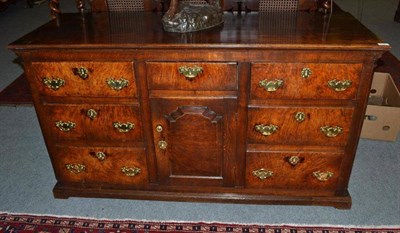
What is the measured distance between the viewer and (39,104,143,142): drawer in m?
1.58

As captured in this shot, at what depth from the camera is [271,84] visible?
1.45 meters

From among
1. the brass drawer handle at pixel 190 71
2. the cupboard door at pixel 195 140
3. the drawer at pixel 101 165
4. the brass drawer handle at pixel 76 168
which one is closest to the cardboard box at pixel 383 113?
the cupboard door at pixel 195 140

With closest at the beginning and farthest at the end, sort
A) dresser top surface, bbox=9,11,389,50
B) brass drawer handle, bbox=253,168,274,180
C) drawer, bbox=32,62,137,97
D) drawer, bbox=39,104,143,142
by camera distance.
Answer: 1. dresser top surface, bbox=9,11,389,50
2. drawer, bbox=32,62,137,97
3. drawer, bbox=39,104,143,142
4. brass drawer handle, bbox=253,168,274,180

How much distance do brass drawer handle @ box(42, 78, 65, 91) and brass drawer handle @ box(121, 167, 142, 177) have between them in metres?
0.52

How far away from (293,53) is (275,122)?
330 mm

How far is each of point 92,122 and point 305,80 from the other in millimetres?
997

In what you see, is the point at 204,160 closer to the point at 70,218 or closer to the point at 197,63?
the point at 197,63

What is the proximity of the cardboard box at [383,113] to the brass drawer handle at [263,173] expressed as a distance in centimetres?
92

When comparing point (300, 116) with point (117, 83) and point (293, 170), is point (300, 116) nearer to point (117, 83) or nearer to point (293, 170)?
→ point (293, 170)

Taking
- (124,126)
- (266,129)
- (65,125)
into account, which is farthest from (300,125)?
(65,125)

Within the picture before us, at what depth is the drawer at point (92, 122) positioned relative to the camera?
1.58 metres

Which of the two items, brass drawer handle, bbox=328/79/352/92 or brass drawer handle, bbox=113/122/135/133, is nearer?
brass drawer handle, bbox=328/79/352/92

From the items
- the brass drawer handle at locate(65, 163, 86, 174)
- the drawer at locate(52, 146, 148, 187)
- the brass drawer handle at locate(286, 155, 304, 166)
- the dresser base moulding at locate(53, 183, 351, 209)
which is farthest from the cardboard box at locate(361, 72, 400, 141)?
the brass drawer handle at locate(65, 163, 86, 174)

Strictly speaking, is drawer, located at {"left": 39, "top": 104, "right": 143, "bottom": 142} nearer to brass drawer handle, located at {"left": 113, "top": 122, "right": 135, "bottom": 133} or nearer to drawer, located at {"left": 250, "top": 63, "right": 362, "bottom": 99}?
brass drawer handle, located at {"left": 113, "top": 122, "right": 135, "bottom": 133}
